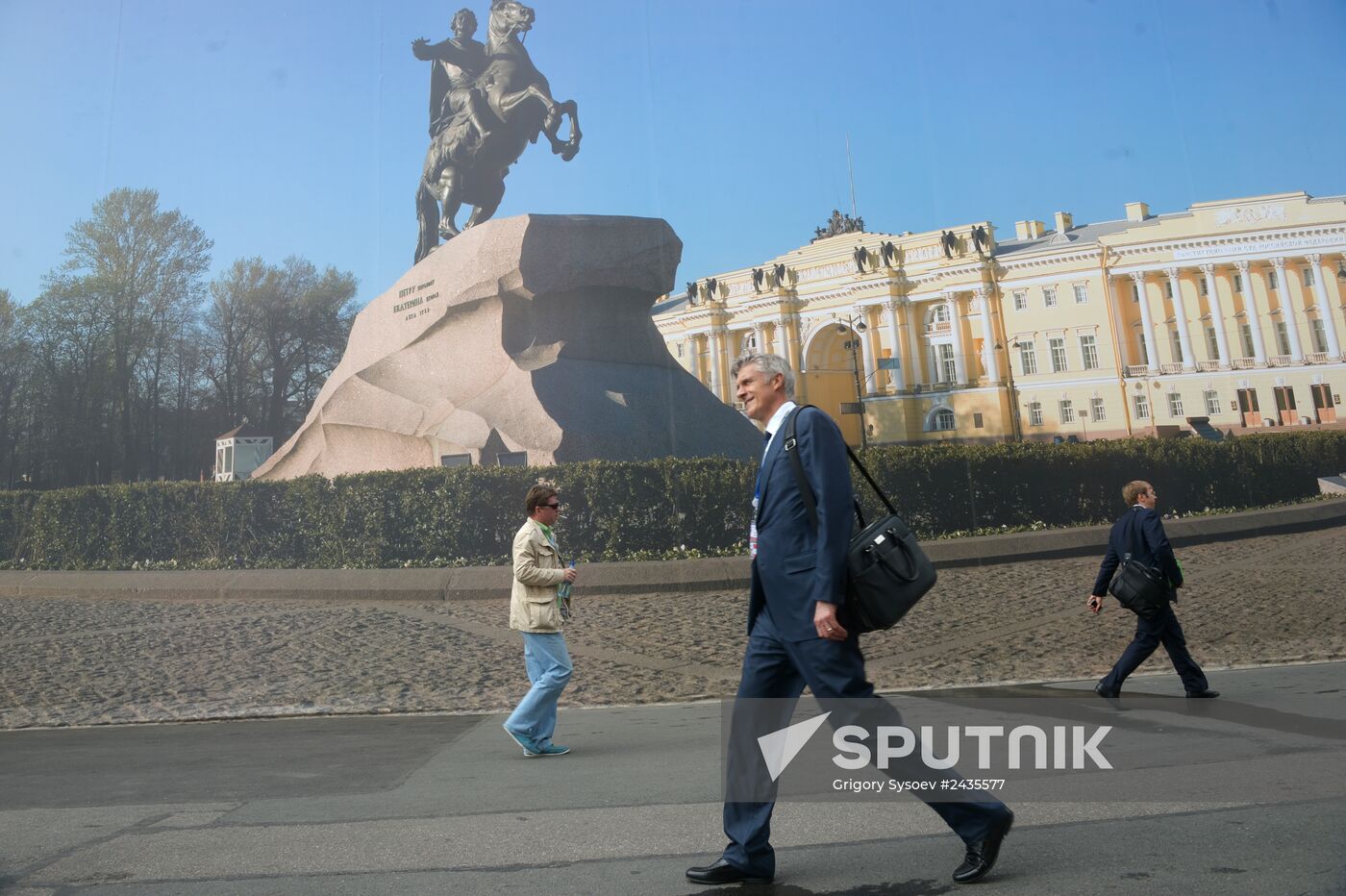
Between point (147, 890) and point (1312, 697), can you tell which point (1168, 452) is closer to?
point (1312, 697)

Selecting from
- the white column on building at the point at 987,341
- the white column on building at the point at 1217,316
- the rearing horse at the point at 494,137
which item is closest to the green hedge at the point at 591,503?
the white column on building at the point at 1217,316

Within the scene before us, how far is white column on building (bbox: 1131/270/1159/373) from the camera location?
55.8ft

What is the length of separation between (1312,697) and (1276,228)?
40.4 feet

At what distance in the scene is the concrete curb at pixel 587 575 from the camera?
1060cm

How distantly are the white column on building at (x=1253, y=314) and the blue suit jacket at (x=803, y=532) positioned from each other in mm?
14827

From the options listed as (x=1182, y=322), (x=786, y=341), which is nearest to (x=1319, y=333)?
(x=1182, y=322)

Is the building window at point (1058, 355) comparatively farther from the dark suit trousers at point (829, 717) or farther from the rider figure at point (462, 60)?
the dark suit trousers at point (829, 717)

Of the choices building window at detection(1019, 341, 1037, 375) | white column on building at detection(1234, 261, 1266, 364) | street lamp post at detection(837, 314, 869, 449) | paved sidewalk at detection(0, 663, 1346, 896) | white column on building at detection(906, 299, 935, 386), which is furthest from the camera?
white column on building at detection(906, 299, 935, 386)

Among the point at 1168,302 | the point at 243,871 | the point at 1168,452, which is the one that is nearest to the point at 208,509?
the point at 243,871

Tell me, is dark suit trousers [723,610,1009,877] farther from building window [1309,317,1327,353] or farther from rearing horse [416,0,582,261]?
rearing horse [416,0,582,261]

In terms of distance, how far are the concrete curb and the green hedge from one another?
706 mm

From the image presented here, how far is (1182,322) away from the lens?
53.9ft
